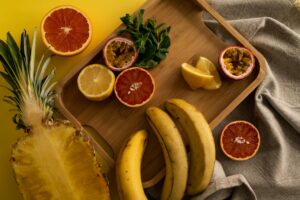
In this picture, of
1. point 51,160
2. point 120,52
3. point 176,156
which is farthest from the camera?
point 120,52

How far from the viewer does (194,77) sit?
1.67m

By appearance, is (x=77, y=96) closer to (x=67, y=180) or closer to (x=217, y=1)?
(x=67, y=180)

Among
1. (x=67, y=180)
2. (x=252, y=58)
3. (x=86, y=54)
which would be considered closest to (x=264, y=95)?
(x=252, y=58)

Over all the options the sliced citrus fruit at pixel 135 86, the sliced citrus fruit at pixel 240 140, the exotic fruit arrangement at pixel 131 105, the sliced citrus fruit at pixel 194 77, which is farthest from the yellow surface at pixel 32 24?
the sliced citrus fruit at pixel 240 140

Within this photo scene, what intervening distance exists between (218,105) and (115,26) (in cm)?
49

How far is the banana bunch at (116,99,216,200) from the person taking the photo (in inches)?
61.9

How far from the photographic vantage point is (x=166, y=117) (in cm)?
163

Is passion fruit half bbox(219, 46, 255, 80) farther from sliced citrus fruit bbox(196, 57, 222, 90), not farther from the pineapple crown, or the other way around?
the pineapple crown

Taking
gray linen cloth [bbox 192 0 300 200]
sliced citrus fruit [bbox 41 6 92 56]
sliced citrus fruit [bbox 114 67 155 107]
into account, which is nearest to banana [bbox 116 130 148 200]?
sliced citrus fruit [bbox 114 67 155 107]

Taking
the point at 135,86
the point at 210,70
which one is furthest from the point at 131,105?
the point at 210,70

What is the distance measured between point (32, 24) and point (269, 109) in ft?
3.15

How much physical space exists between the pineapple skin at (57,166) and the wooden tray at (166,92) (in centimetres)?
20

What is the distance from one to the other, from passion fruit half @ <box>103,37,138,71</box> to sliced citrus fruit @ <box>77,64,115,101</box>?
0.03 metres

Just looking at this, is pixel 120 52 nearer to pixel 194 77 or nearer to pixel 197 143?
pixel 194 77
